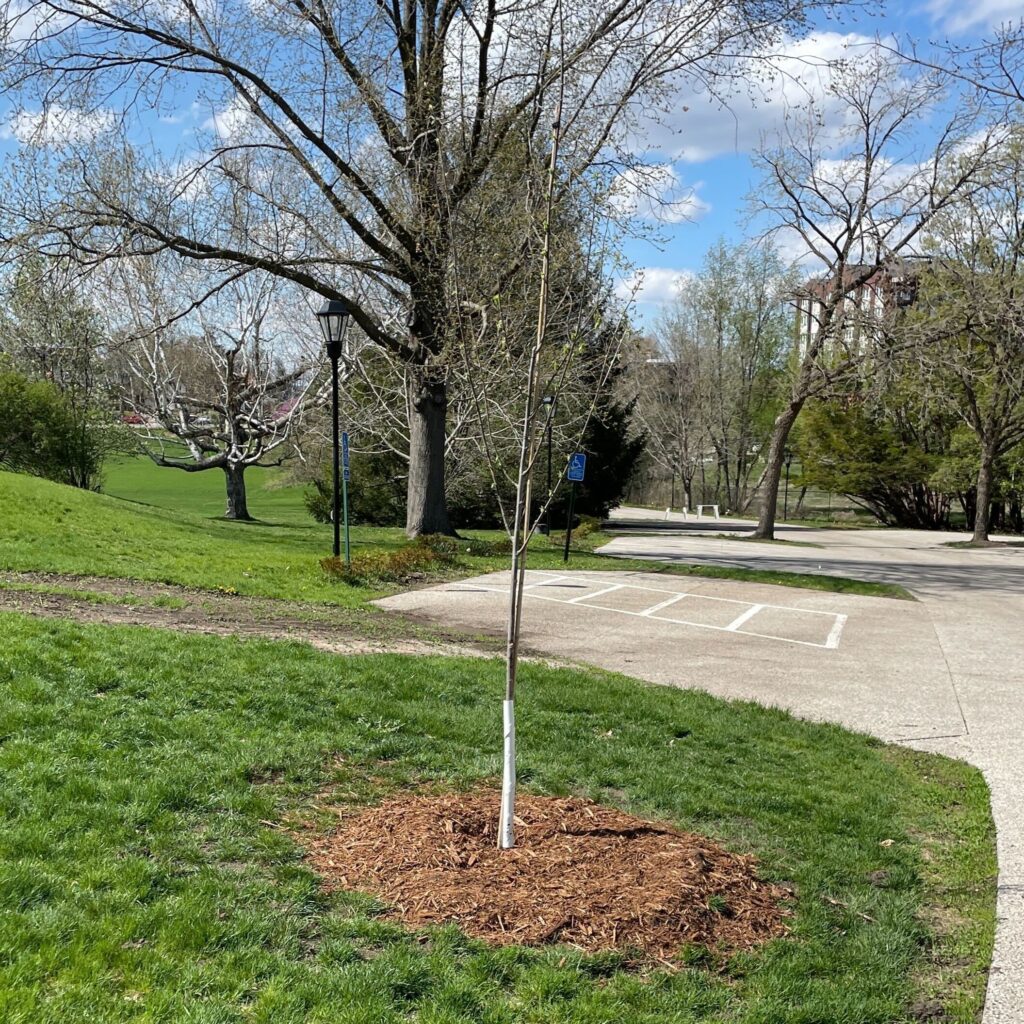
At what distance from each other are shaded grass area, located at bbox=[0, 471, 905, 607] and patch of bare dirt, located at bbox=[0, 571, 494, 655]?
2.09 ft

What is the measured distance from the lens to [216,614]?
30.9 ft

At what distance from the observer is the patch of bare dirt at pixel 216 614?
8.40 meters

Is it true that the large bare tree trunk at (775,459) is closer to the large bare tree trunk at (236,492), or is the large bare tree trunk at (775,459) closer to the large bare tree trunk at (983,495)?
the large bare tree trunk at (983,495)

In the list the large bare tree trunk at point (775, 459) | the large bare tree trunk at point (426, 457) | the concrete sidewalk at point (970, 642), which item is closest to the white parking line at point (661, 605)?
the concrete sidewalk at point (970, 642)

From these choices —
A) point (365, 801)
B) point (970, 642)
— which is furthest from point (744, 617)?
point (365, 801)

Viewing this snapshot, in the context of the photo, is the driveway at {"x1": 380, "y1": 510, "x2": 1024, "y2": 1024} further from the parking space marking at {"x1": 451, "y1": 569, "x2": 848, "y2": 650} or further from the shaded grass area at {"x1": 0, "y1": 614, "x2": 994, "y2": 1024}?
the shaded grass area at {"x1": 0, "y1": 614, "x2": 994, "y2": 1024}

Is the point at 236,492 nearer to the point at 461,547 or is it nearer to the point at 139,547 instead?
the point at 461,547

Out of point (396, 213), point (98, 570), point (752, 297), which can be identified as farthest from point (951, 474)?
point (98, 570)

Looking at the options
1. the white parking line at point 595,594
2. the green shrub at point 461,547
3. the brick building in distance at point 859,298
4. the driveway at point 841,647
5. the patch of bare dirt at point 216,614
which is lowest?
the driveway at point 841,647

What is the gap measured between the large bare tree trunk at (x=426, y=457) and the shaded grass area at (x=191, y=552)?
2.76ft

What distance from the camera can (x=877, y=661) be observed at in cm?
961

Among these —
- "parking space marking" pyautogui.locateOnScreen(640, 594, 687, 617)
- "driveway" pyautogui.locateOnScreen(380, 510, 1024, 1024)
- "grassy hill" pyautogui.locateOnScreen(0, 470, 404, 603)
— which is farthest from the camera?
"parking space marking" pyautogui.locateOnScreen(640, 594, 687, 617)

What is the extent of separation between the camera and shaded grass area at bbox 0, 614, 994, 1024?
300cm

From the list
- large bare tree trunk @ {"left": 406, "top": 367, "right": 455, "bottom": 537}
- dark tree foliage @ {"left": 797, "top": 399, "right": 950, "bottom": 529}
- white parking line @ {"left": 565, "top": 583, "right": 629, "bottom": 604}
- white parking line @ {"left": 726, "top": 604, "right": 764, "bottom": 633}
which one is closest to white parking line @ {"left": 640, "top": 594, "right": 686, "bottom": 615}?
white parking line @ {"left": 565, "top": 583, "right": 629, "bottom": 604}
